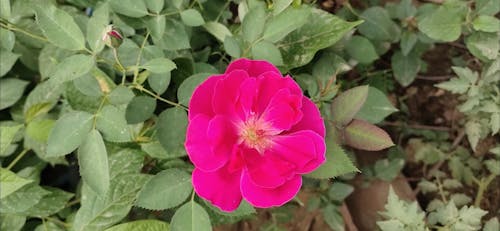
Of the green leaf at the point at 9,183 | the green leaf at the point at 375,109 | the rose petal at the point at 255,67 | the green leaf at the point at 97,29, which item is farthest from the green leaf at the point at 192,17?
the green leaf at the point at 9,183

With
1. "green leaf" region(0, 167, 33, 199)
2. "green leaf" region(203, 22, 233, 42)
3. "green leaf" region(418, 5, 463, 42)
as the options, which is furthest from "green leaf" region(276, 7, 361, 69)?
"green leaf" region(0, 167, 33, 199)

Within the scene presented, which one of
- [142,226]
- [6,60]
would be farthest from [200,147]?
[6,60]

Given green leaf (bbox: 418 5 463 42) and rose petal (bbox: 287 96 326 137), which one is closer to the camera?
rose petal (bbox: 287 96 326 137)

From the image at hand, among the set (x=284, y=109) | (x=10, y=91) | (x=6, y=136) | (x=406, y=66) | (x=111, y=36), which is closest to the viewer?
(x=284, y=109)

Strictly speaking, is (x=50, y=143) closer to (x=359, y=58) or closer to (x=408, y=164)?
(x=359, y=58)

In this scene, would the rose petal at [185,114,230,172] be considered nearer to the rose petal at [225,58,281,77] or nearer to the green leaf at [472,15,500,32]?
the rose petal at [225,58,281,77]

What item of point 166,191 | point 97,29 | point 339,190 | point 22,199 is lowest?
point 339,190

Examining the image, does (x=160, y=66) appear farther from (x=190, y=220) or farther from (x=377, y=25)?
(x=377, y=25)
